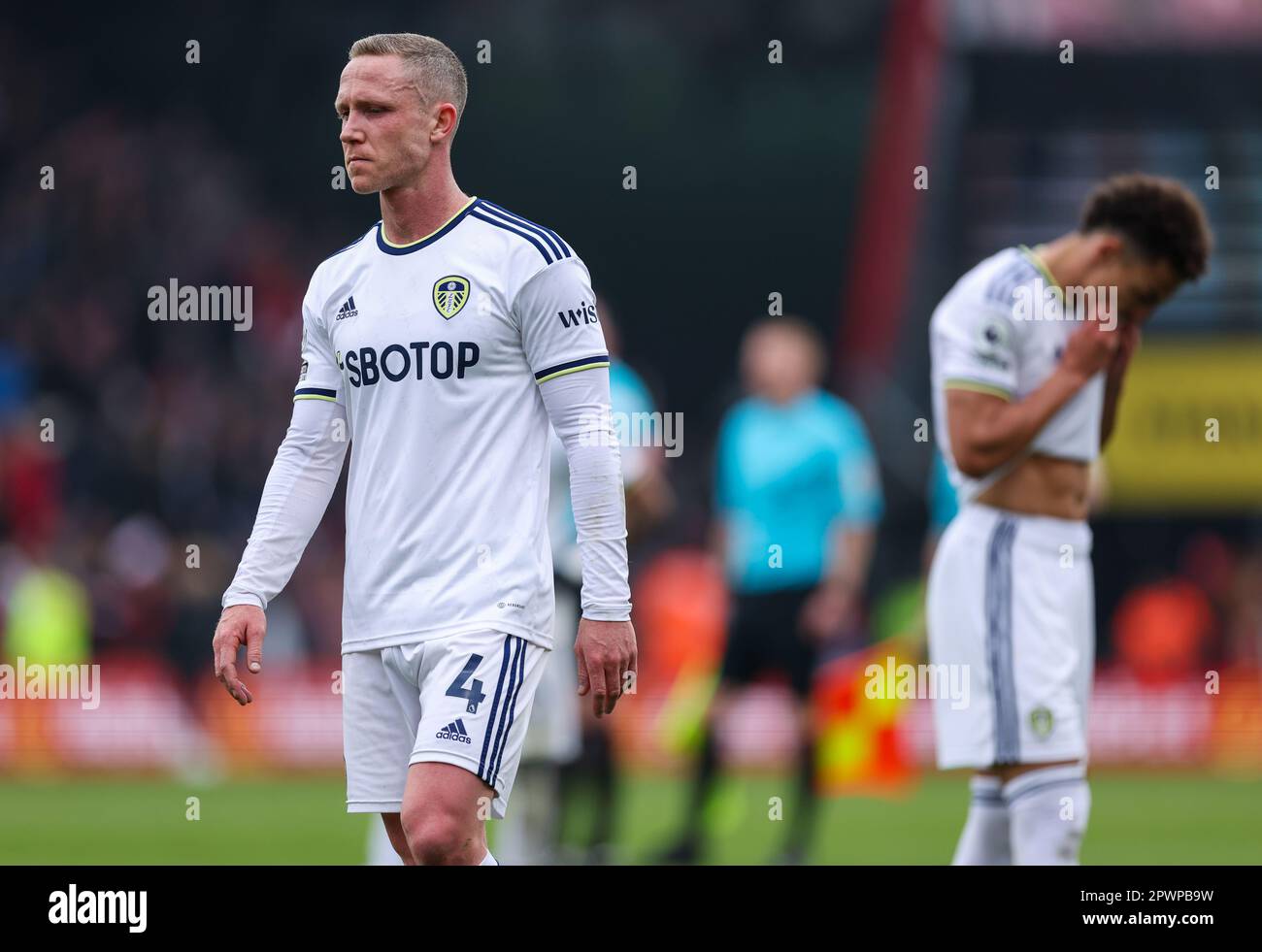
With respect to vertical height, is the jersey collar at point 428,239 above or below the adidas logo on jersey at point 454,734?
above

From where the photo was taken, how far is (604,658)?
469 cm

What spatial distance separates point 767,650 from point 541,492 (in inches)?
202

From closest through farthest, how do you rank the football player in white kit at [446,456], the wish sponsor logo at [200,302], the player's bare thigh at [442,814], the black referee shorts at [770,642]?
the player's bare thigh at [442,814], the football player in white kit at [446,456], the black referee shorts at [770,642], the wish sponsor logo at [200,302]

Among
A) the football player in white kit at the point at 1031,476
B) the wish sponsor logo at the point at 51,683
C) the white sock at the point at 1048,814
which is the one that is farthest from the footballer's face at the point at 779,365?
the wish sponsor logo at the point at 51,683

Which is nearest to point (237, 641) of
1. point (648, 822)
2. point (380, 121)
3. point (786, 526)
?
point (380, 121)

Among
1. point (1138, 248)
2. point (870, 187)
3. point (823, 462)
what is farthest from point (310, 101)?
point (1138, 248)

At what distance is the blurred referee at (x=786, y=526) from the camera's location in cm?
994

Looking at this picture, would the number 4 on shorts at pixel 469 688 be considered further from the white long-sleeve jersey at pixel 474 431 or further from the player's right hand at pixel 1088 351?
the player's right hand at pixel 1088 351

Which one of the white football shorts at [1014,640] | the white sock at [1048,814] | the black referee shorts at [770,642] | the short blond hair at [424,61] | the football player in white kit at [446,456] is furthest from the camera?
the black referee shorts at [770,642]

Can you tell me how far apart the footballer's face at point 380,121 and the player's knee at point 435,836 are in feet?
4.79

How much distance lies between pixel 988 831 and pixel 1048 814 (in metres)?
0.26

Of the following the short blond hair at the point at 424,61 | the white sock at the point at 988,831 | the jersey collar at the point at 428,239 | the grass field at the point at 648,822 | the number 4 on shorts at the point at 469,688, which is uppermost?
the short blond hair at the point at 424,61

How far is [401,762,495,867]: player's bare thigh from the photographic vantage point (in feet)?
15.1

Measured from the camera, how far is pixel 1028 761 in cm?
576
